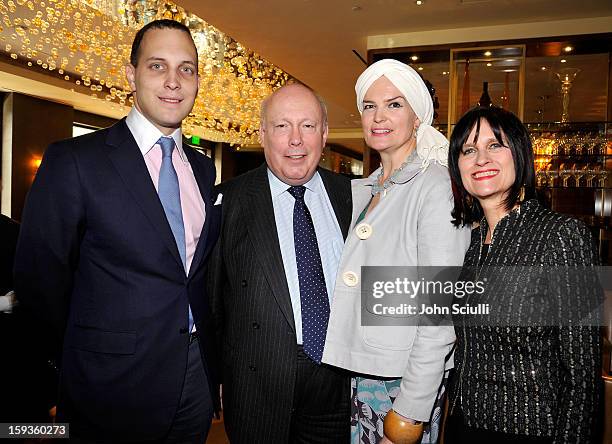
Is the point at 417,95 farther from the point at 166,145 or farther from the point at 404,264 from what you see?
the point at 166,145

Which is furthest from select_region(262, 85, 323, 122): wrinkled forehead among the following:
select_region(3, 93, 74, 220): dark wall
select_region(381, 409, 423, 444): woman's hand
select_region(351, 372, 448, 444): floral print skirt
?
select_region(3, 93, 74, 220): dark wall

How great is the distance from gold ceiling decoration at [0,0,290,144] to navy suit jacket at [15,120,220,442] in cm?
463

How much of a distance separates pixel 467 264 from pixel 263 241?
75 cm

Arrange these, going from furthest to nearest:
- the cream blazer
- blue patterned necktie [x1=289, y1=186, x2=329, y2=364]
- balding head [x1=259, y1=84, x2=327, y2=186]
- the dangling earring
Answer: balding head [x1=259, y1=84, x2=327, y2=186]
blue patterned necktie [x1=289, y1=186, x2=329, y2=364]
the dangling earring
the cream blazer

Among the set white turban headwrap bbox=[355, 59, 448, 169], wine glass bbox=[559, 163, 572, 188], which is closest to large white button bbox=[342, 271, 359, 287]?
white turban headwrap bbox=[355, 59, 448, 169]

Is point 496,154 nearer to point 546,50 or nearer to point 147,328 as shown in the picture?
point 147,328

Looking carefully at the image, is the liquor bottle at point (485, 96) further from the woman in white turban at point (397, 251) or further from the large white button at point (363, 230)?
the large white button at point (363, 230)

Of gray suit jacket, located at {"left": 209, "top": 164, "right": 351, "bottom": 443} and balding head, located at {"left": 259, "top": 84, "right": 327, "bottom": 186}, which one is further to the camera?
balding head, located at {"left": 259, "top": 84, "right": 327, "bottom": 186}

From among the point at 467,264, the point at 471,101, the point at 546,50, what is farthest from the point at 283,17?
the point at 467,264

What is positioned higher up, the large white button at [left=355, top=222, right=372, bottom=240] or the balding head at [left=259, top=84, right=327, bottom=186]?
the balding head at [left=259, top=84, right=327, bottom=186]

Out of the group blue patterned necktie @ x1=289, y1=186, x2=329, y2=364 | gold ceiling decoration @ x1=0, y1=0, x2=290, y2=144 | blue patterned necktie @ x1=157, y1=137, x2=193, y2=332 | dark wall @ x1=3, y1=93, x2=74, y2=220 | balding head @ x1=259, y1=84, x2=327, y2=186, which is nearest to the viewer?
blue patterned necktie @ x1=157, y1=137, x2=193, y2=332

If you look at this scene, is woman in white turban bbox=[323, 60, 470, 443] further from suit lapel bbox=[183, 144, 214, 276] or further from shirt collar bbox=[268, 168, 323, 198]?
suit lapel bbox=[183, 144, 214, 276]

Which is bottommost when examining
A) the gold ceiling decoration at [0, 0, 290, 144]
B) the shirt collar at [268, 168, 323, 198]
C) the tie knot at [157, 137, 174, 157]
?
the shirt collar at [268, 168, 323, 198]

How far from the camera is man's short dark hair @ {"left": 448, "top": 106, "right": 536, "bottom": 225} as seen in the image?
1517mm
